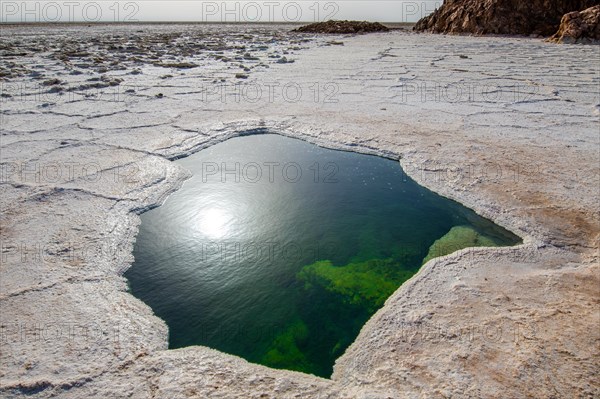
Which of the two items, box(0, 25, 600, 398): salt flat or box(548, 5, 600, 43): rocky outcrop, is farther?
box(548, 5, 600, 43): rocky outcrop

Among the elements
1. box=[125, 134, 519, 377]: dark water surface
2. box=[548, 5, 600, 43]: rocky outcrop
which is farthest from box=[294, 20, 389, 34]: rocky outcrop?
box=[125, 134, 519, 377]: dark water surface

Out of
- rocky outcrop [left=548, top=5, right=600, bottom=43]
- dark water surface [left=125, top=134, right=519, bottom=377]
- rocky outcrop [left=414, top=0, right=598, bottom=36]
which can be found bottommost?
dark water surface [left=125, top=134, right=519, bottom=377]

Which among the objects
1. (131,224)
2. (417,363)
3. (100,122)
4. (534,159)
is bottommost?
(417,363)

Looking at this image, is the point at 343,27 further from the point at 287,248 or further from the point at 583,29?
the point at 287,248

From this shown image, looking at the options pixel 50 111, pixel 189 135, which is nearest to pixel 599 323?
pixel 189 135

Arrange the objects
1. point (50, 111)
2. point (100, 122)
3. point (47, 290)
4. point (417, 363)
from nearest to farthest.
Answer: point (417, 363) → point (47, 290) → point (100, 122) → point (50, 111)

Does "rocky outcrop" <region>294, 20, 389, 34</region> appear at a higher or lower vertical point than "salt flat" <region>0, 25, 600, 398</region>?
higher

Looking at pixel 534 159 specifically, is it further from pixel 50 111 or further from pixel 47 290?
pixel 50 111

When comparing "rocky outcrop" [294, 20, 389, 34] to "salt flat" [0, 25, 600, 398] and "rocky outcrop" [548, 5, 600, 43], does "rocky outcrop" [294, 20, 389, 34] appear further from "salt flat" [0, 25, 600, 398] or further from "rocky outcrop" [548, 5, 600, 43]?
"salt flat" [0, 25, 600, 398]

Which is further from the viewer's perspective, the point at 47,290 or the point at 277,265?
the point at 277,265
